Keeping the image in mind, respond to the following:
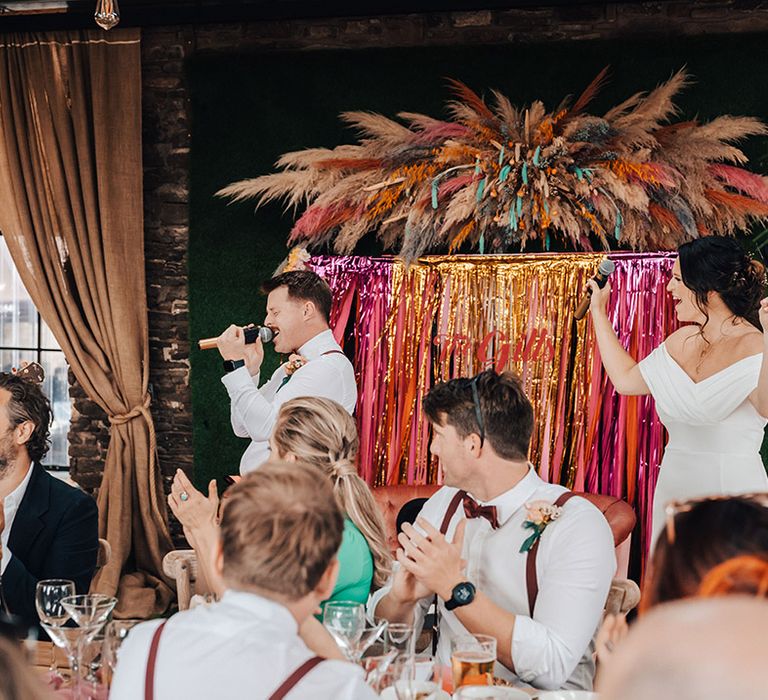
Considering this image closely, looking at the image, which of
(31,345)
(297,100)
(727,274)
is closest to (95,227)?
(31,345)

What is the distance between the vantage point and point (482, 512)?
2.54 m

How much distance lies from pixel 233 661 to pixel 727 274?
259 centimetres

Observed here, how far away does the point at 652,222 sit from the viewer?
4.38 metres

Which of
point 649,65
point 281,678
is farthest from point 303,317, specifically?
point 281,678

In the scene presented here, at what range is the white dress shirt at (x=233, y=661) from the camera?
4.74ft

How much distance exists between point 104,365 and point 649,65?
10.0ft

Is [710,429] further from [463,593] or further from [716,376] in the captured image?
[463,593]

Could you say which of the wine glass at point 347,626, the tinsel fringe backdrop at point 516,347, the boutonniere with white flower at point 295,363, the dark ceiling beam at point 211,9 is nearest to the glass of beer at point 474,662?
the wine glass at point 347,626

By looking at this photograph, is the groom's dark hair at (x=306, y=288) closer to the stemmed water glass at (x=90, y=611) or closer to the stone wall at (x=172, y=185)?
the stone wall at (x=172, y=185)

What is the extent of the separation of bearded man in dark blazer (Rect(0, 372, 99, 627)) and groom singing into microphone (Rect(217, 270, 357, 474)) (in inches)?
42.1

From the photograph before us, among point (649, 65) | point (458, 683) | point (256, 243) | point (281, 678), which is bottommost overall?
point (458, 683)

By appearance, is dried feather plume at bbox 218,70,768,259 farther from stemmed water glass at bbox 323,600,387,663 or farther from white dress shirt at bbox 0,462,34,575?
stemmed water glass at bbox 323,600,387,663

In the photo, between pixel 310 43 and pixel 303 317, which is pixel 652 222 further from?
pixel 310 43

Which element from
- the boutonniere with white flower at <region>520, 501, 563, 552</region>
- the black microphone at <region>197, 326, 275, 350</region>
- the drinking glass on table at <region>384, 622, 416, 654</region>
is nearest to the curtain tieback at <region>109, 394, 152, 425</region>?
the black microphone at <region>197, 326, 275, 350</region>
